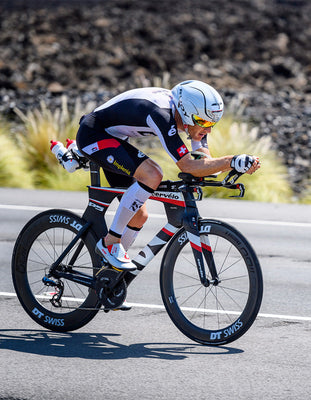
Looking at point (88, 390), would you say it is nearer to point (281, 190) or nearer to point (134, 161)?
point (134, 161)

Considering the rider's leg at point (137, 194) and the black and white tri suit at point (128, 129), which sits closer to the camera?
the black and white tri suit at point (128, 129)

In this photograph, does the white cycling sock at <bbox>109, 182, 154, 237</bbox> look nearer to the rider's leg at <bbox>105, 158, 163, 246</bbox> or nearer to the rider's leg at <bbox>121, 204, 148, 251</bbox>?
the rider's leg at <bbox>105, 158, 163, 246</bbox>

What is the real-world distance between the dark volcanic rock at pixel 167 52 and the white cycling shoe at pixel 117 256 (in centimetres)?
1177

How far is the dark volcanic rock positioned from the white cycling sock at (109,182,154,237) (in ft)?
38.6

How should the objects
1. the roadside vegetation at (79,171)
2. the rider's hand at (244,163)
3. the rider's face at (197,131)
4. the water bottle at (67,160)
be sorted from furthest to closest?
the roadside vegetation at (79,171), the water bottle at (67,160), the rider's face at (197,131), the rider's hand at (244,163)

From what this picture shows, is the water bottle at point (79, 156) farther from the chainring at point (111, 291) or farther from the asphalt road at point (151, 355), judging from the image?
the asphalt road at point (151, 355)

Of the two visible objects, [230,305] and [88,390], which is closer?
[88,390]

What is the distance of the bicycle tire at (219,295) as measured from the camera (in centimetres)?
563

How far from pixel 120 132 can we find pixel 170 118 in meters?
0.53

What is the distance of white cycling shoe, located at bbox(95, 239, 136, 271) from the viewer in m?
5.91

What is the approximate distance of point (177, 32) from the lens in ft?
95.6

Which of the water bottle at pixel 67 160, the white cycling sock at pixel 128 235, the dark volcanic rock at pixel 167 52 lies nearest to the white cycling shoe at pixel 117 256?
the white cycling sock at pixel 128 235

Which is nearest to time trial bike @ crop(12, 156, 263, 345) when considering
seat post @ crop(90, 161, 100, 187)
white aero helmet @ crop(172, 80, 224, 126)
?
seat post @ crop(90, 161, 100, 187)

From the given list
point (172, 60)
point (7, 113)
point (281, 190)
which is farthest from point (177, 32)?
point (281, 190)
